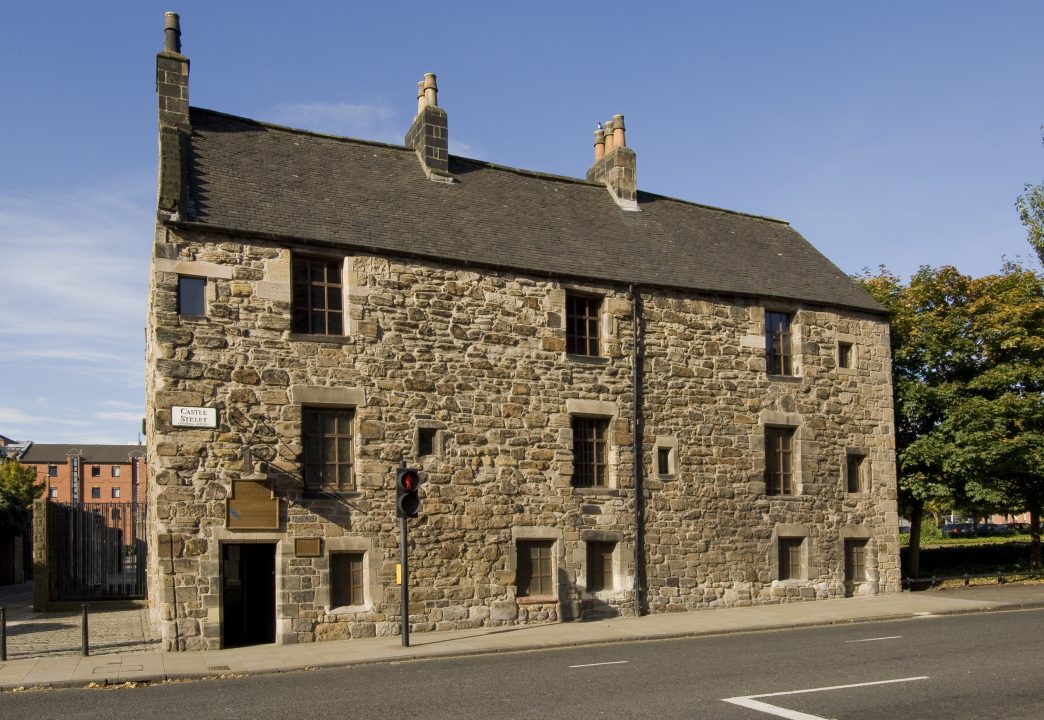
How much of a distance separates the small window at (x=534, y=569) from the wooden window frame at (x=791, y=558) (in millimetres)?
5687

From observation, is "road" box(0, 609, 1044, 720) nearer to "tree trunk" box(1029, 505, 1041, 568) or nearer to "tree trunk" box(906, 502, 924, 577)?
"tree trunk" box(906, 502, 924, 577)

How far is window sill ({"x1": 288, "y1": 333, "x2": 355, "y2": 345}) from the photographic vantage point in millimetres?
16422

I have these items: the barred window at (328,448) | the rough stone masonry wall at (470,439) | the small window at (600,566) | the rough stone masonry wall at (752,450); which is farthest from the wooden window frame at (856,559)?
the barred window at (328,448)

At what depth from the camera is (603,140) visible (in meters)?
24.3

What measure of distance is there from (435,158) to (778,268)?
8.40m

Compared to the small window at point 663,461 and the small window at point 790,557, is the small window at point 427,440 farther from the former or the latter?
the small window at point 790,557

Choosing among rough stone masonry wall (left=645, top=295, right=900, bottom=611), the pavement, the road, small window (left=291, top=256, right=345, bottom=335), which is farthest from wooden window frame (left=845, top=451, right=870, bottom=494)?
small window (left=291, top=256, right=345, bottom=335)

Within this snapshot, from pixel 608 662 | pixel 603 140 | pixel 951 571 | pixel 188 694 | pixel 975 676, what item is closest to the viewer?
pixel 975 676

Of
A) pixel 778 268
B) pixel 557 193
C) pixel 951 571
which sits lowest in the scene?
pixel 951 571

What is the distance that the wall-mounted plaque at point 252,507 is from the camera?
15523 mm

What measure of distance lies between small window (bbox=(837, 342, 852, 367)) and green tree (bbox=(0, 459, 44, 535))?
31748mm

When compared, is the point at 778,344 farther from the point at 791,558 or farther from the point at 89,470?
the point at 89,470

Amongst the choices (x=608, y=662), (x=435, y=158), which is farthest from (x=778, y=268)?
(x=608, y=662)

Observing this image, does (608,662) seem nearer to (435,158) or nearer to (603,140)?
(435,158)
